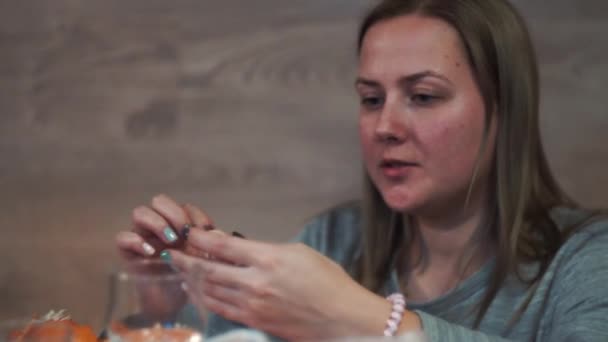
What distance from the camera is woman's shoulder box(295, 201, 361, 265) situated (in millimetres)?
1372

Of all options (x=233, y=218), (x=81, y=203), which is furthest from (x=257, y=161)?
(x=81, y=203)

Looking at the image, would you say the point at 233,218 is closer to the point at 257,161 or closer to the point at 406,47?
the point at 257,161

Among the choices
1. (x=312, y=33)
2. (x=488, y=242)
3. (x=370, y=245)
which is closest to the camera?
(x=488, y=242)

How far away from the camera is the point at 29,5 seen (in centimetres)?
151

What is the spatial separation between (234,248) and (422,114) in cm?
43

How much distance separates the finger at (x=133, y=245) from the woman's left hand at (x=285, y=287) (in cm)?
22

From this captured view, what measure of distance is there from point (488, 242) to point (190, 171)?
2.30 ft

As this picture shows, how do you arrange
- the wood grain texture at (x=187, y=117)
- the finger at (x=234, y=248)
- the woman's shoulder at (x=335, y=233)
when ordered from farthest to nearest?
the wood grain texture at (x=187, y=117), the woman's shoulder at (x=335, y=233), the finger at (x=234, y=248)

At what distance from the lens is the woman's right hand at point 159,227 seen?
992 millimetres

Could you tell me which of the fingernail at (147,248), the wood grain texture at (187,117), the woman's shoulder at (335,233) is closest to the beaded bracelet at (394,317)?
the fingernail at (147,248)

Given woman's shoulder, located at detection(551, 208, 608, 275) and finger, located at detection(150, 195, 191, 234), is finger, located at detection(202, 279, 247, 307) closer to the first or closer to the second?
finger, located at detection(150, 195, 191, 234)

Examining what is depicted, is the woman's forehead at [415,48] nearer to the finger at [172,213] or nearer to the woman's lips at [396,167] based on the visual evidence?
the woman's lips at [396,167]

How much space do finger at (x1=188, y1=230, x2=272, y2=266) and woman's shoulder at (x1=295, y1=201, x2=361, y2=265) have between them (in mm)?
600

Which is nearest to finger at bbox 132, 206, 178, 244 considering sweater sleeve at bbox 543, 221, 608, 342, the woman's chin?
the woman's chin
